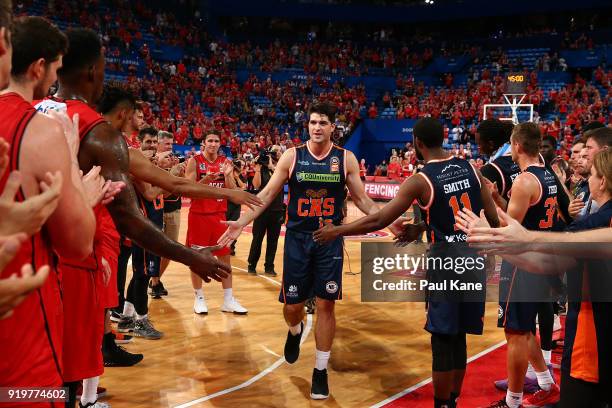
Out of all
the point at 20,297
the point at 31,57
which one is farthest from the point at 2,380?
the point at 31,57

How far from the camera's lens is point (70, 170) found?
2.27 m

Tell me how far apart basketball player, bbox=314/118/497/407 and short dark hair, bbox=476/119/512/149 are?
110 cm

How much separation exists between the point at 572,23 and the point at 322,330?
3593 centimetres

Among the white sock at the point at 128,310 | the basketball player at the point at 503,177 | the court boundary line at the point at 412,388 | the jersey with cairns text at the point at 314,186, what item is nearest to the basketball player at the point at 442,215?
the court boundary line at the point at 412,388

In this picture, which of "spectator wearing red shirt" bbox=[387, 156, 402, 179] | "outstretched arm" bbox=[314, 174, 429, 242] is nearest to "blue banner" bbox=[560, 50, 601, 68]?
"spectator wearing red shirt" bbox=[387, 156, 402, 179]

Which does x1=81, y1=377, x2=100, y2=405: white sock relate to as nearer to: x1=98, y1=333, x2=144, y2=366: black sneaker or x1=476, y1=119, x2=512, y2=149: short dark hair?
x1=98, y1=333, x2=144, y2=366: black sneaker

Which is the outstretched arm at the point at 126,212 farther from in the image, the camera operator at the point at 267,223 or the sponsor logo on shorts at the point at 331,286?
the camera operator at the point at 267,223

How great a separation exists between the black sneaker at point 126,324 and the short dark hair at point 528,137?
4.74 m

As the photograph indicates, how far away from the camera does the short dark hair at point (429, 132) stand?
4.82 metres

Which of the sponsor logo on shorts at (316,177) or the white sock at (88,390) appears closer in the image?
the white sock at (88,390)

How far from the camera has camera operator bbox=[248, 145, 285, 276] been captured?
35.9ft

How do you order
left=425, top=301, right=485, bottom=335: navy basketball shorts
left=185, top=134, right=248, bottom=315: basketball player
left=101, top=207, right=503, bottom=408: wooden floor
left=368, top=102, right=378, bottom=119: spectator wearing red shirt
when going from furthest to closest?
left=368, top=102, right=378, bottom=119: spectator wearing red shirt < left=185, top=134, right=248, bottom=315: basketball player < left=101, top=207, right=503, bottom=408: wooden floor < left=425, top=301, right=485, bottom=335: navy basketball shorts

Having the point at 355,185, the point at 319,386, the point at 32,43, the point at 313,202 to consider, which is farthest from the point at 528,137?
the point at 32,43

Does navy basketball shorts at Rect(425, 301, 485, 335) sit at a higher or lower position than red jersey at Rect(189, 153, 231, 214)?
lower
